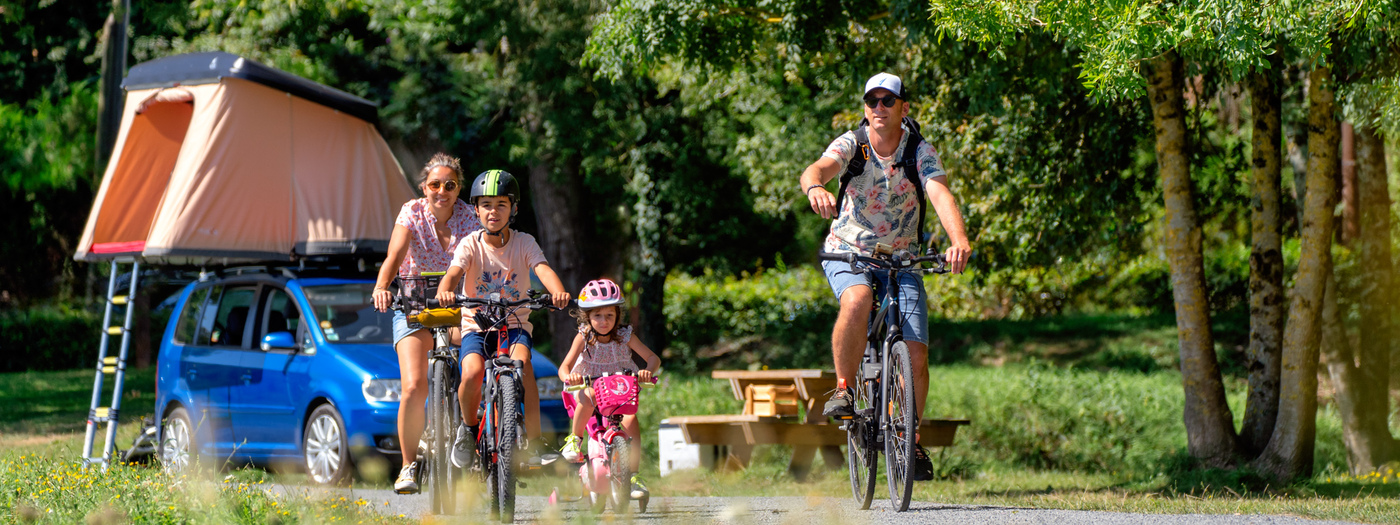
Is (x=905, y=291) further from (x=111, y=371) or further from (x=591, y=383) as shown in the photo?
(x=111, y=371)

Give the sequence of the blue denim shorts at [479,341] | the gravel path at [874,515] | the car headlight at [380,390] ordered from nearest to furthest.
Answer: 1. the gravel path at [874,515]
2. the blue denim shorts at [479,341]
3. the car headlight at [380,390]

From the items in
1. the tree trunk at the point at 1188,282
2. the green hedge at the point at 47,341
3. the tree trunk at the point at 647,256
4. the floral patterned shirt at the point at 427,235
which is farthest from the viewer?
the green hedge at the point at 47,341

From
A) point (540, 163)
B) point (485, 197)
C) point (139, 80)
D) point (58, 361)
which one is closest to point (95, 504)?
point (485, 197)

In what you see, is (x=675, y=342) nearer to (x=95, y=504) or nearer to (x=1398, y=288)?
(x=1398, y=288)

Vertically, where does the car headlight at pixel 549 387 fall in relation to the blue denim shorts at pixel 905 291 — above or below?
below

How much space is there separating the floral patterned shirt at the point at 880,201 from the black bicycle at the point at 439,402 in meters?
1.93

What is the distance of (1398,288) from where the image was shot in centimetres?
1362

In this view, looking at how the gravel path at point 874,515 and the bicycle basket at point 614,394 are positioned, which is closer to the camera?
the gravel path at point 874,515

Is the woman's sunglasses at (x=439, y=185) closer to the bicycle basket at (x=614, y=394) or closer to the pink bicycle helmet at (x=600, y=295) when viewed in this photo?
the pink bicycle helmet at (x=600, y=295)

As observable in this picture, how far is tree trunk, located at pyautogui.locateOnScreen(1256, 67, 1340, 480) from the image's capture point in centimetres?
959

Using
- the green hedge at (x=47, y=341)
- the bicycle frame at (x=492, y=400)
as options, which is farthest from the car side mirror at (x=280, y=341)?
the green hedge at (x=47, y=341)

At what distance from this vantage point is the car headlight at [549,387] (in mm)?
9516

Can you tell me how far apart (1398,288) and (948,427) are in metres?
6.74

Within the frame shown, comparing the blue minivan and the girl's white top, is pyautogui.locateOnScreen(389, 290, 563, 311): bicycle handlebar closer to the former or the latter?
the girl's white top
